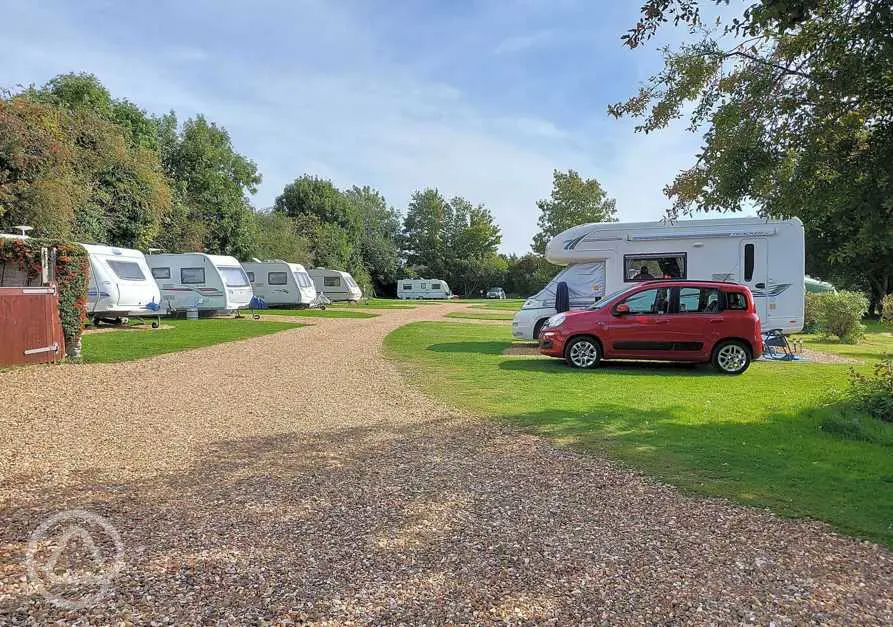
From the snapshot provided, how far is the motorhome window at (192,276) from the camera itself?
22.6 metres

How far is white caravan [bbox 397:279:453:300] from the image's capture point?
61.1 meters

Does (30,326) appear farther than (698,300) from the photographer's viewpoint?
No

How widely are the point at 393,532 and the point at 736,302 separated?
902cm

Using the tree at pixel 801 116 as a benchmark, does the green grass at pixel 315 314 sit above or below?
below

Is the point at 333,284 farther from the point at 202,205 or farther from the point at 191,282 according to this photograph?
the point at 191,282

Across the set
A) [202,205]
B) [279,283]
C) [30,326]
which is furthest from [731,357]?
[202,205]

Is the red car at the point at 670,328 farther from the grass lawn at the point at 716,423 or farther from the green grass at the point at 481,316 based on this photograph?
the green grass at the point at 481,316

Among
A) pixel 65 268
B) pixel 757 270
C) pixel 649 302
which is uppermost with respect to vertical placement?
pixel 757 270

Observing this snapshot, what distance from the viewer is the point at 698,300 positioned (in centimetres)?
1080

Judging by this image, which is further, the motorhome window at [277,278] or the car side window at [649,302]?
the motorhome window at [277,278]

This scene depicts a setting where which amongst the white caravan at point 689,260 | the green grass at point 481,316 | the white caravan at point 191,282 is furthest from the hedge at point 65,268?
the green grass at point 481,316

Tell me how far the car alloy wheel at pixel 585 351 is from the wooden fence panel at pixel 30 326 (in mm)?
8897

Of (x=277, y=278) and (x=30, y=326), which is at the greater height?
(x=277, y=278)
